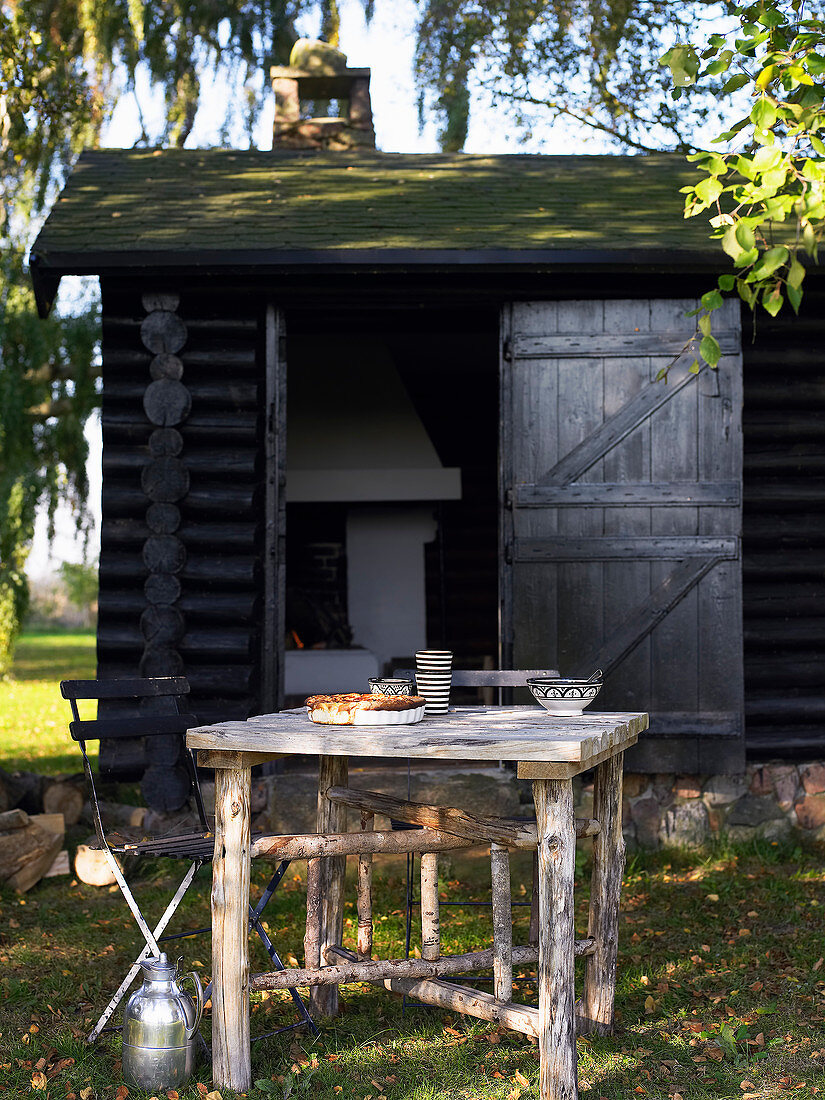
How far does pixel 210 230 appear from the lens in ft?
19.6

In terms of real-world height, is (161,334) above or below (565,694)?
above

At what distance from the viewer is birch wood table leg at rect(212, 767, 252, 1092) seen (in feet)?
10.7

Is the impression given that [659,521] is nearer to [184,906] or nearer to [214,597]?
[214,597]

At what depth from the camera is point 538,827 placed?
3123mm

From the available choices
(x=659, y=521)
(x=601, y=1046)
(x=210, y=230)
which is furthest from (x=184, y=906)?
(x=210, y=230)

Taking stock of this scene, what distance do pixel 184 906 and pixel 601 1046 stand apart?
2319 millimetres

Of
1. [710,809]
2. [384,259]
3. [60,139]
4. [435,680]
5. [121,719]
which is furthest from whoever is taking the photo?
[60,139]

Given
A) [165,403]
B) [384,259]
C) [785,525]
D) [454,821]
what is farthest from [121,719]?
[785,525]

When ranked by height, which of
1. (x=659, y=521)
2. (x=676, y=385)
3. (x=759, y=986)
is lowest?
(x=759, y=986)

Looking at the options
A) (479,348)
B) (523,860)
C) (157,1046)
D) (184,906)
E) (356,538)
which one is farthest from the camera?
(356,538)

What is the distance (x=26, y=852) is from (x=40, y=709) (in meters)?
7.41

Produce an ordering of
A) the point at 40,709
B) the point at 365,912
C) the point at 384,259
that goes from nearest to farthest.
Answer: the point at 365,912, the point at 384,259, the point at 40,709

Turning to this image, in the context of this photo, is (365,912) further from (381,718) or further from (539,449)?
(539,449)

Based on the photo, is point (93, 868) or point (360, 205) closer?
point (93, 868)
